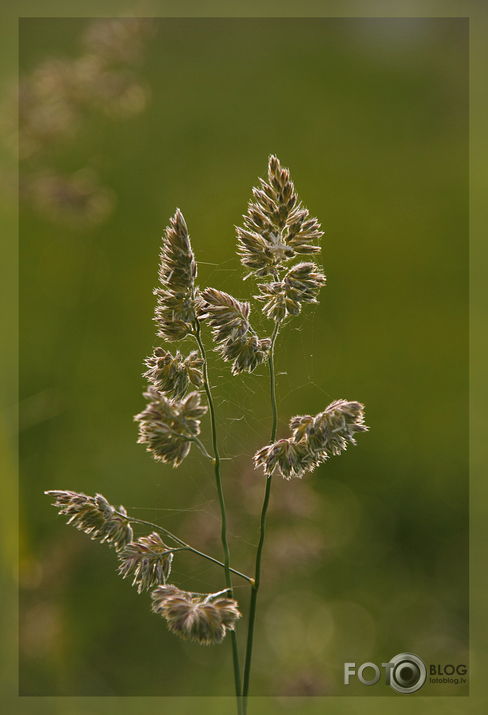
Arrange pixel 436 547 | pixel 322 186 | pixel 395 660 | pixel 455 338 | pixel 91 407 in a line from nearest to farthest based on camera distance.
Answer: pixel 395 660 < pixel 436 547 < pixel 91 407 < pixel 455 338 < pixel 322 186

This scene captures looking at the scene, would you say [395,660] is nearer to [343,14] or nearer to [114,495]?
[114,495]

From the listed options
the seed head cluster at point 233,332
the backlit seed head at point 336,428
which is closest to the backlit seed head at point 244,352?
the seed head cluster at point 233,332

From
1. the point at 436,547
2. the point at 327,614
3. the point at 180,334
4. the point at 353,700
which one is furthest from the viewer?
the point at 436,547

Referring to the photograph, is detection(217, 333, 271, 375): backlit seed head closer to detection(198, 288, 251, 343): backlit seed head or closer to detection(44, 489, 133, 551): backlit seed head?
detection(198, 288, 251, 343): backlit seed head

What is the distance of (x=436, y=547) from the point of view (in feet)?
8.84

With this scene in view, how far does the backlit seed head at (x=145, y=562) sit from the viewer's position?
2.79 feet

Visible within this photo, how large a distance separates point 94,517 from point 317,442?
28 cm

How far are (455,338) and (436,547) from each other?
146 centimetres

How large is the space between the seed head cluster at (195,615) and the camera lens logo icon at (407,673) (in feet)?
3.35

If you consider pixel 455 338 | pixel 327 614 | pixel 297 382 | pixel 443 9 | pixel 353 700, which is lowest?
pixel 353 700

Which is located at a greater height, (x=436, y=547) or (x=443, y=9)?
(x=443, y=9)

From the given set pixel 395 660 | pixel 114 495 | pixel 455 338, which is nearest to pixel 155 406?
pixel 395 660

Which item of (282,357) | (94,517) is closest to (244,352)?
(94,517)

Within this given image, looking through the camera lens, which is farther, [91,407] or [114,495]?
[91,407]
